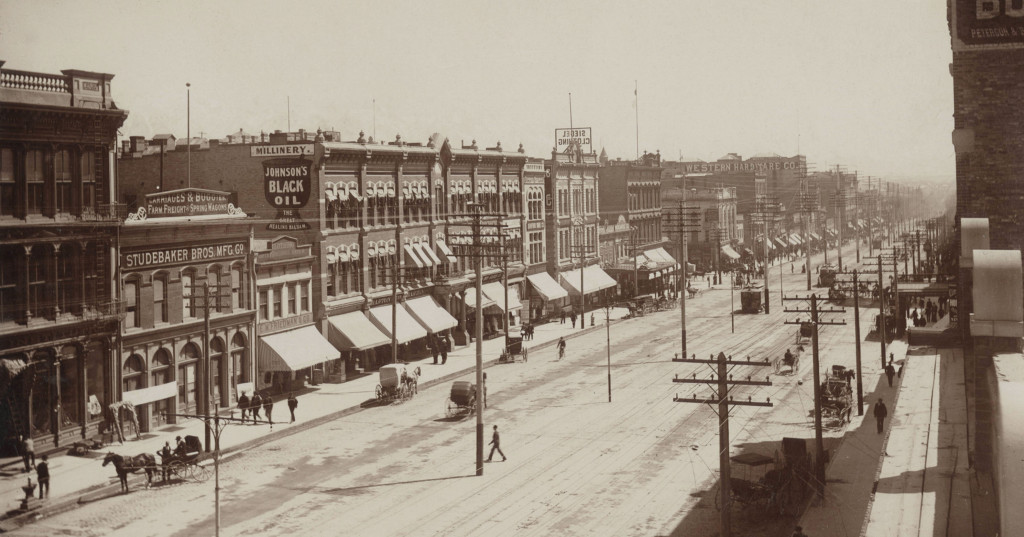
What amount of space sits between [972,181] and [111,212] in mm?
32129

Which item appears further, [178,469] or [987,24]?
[178,469]

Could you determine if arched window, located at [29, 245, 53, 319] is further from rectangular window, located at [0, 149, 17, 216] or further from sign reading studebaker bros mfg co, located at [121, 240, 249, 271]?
sign reading studebaker bros mfg co, located at [121, 240, 249, 271]

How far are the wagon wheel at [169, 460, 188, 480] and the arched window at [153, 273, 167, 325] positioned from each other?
9.86 meters

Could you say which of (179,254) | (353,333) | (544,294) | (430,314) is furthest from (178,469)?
(544,294)

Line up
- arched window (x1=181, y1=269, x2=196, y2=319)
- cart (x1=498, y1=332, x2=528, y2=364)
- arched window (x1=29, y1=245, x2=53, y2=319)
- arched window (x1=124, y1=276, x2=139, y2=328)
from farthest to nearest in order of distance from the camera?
cart (x1=498, y1=332, x2=528, y2=364) < arched window (x1=181, y1=269, x2=196, y2=319) < arched window (x1=124, y1=276, x2=139, y2=328) < arched window (x1=29, y1=245, x2=53, y2=319)

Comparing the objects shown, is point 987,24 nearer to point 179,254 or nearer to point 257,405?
point 257,405

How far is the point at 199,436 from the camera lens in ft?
133

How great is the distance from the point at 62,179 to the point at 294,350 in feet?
53.8

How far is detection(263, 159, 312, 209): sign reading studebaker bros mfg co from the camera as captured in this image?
5534 centimetres

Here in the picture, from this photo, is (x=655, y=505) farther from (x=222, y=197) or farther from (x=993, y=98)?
(x=222, y=197)

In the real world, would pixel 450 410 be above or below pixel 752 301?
below

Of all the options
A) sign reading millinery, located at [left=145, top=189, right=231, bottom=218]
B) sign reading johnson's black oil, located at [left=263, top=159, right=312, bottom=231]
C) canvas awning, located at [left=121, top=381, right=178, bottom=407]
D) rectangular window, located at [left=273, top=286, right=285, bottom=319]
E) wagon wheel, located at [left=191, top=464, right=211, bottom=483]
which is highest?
sign reading johnson's black oil, located at [left=263, top=159, right=312, bottom=231]

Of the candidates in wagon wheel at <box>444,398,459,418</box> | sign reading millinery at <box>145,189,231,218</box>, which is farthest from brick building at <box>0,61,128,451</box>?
wagon wheel at <box>444,398,459,418</box>

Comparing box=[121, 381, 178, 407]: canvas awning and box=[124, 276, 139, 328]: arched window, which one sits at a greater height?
box=[124, 276, 139, 328]: arched window
